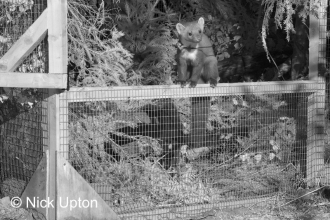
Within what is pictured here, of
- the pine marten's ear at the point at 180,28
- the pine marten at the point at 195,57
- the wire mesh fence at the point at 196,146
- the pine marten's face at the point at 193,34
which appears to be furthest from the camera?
the pine marten's ear at the point at 180,28

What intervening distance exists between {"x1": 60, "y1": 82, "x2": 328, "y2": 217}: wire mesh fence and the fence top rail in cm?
1

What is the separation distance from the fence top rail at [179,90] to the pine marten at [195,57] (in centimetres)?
89

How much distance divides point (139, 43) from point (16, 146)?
3326 mm

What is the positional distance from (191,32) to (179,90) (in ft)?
6.94

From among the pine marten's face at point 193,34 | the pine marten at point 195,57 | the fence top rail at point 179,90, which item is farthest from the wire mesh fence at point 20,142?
the pine marten's face at point 193,34

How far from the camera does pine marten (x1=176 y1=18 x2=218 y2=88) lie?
766 centimetres

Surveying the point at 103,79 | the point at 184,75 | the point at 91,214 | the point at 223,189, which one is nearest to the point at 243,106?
the point at 184,75

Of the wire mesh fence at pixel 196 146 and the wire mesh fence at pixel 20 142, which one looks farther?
the wire mesh fence at pixel 196 146

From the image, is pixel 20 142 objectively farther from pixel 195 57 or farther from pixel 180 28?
pixel 180 28

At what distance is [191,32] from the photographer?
8.11 m

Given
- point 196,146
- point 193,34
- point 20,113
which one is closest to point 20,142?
point 20,113

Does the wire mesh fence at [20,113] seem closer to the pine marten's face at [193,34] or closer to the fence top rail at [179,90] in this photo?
the fence top rail at [179,90]

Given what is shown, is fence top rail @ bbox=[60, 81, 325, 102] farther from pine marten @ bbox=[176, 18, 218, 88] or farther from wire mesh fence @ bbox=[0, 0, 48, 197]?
pine marten @ bbox=[176, 18, 218, 88]

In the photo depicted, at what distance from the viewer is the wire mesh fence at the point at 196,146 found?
21.1ft
